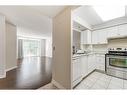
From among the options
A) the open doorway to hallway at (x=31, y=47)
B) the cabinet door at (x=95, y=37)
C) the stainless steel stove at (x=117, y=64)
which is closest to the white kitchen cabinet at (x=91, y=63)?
the stainless steel stove at (x=117, y=64)

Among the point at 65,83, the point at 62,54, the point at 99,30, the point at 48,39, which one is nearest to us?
the point at 65,83

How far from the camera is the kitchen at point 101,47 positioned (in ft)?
8.94

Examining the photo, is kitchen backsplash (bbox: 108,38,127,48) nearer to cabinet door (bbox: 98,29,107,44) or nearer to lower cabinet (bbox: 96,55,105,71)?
cabinet door (bbox: 98,29,107,44)

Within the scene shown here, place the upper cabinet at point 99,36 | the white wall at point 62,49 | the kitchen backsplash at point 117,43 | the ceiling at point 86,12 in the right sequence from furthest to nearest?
the upper cabinet at point 99,36 < the kitchen backsplash at point 117,43 < the ceiling at point 86,12 < the white wall at point 62,49

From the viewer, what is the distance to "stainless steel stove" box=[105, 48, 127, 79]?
9.44 ft

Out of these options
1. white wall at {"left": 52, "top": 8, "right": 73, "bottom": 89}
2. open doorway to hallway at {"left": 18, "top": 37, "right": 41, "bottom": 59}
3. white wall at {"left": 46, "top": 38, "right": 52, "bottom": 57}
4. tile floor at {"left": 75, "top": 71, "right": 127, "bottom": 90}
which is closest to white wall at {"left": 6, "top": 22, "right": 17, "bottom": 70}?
white wall at {"left": 52, "top": 8, "right": 73, "bottom": 89}

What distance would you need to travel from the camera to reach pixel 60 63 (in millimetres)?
2201

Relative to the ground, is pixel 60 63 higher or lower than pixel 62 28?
lower

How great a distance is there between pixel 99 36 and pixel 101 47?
1.88ft

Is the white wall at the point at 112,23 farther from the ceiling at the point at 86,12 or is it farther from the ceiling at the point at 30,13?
the ceiling at the point at 30,13

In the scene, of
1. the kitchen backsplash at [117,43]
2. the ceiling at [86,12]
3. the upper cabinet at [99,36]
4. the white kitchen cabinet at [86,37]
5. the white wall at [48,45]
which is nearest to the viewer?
the ceiling at [86,12]

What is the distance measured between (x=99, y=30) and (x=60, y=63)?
273cm
